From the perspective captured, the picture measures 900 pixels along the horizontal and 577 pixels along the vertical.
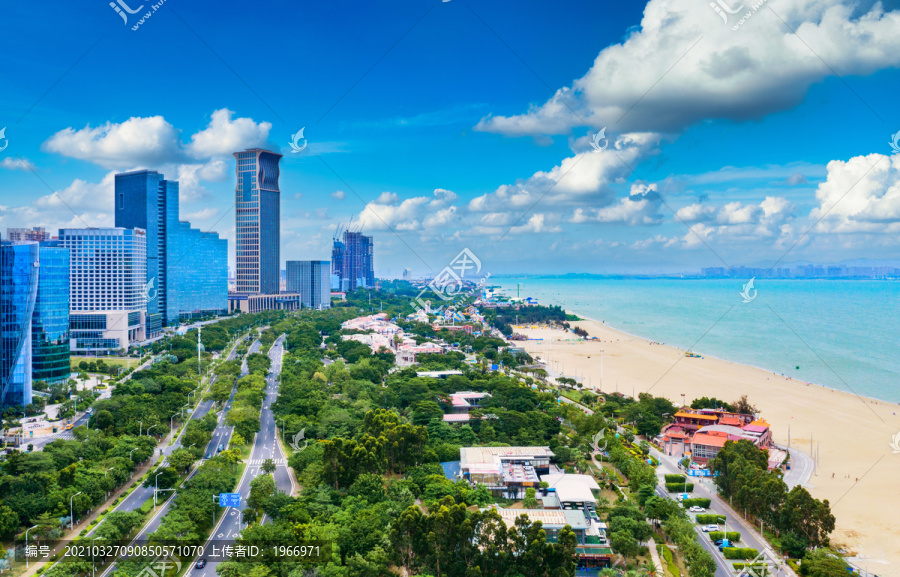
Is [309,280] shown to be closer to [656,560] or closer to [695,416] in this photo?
[695,416]

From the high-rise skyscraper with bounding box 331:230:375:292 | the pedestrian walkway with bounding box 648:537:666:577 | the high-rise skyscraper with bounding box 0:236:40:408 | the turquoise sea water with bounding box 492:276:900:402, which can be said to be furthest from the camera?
the high-rise skyscraper with bounding box 331:230:375:292

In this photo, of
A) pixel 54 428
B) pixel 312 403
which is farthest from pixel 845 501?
pixel 54 428

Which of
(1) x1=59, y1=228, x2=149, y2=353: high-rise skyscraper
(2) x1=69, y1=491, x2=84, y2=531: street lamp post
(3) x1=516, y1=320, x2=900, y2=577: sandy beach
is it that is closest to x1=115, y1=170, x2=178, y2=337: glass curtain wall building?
(1) x1=59, y1=228, x2=149, y2=353: high-rise skyscraper

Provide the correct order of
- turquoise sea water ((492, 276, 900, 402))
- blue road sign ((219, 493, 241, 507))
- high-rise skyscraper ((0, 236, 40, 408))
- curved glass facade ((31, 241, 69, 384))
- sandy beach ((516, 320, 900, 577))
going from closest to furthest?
1. blue road sign ((219, 493, 241, 507))
2. sandy beach ((516, 320, 900, 577))
3. high-rise skyscraper ((0, 236, 40, 408))
4. curved glass facade ((31, 241, 69, 384))
5. turquoise sea water ((492, 276, 900, 402))

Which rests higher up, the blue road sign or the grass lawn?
the grass lawn

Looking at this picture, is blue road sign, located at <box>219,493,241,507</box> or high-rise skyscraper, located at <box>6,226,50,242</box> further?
high-rise skyscraper, located at <box>6,226,50,242</box>

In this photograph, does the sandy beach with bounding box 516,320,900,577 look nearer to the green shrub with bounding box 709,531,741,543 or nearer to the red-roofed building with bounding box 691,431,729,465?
the green shrub with bounding box 709,531,741,543

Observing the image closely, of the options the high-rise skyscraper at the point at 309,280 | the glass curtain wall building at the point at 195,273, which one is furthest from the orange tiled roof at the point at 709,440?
the high-rise skyscraper at the point at 309,280
